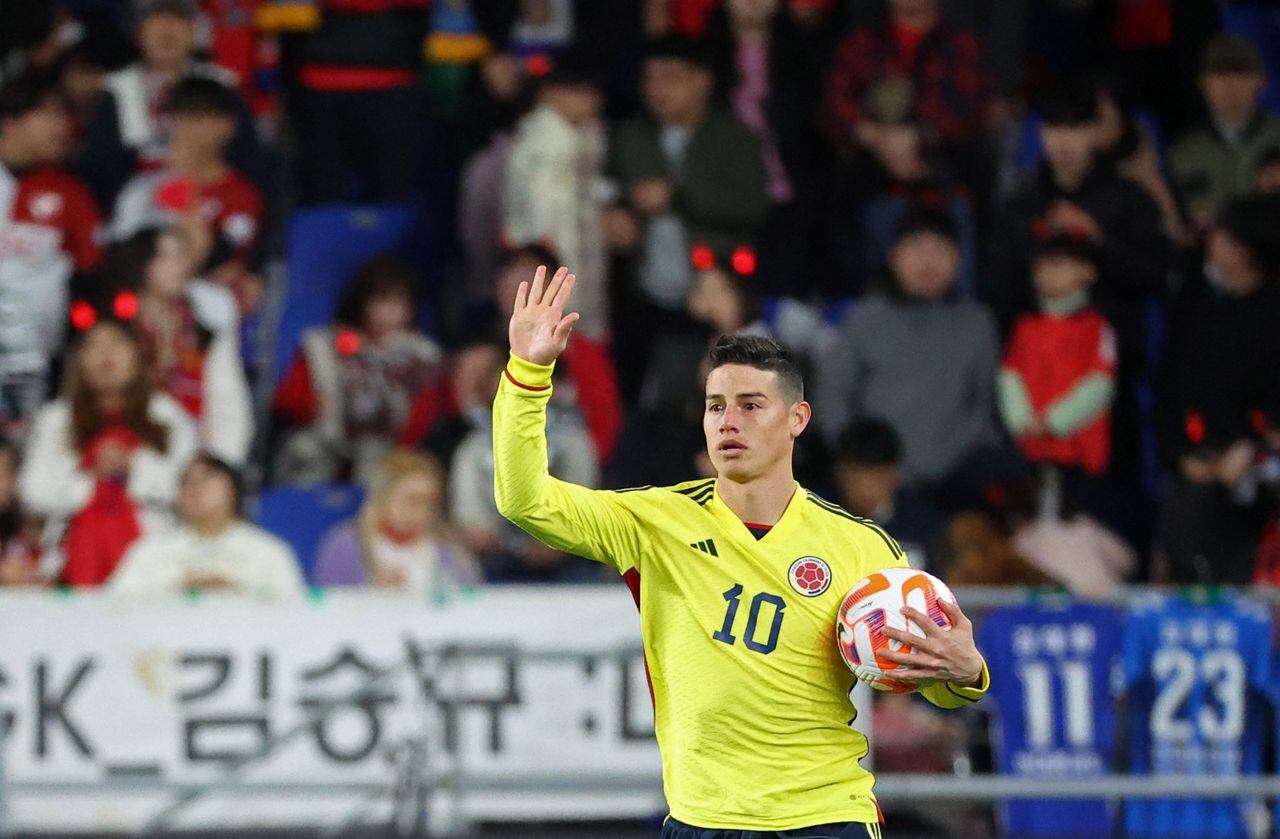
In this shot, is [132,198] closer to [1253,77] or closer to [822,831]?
[1253,77]

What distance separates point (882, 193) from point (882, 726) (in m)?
4.00

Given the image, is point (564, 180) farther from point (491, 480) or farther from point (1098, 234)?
point (1098, 234)

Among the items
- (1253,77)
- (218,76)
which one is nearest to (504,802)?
(218,76)

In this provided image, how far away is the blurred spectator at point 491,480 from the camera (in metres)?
12.0

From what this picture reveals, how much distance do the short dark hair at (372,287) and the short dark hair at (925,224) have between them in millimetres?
2838

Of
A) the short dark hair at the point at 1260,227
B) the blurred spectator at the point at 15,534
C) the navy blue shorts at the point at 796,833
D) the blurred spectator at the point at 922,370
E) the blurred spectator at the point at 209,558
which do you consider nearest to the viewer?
the navy blue shorts at the point at 796,833

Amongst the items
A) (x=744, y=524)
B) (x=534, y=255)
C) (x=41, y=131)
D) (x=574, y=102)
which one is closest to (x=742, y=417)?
(x=744, y=524)

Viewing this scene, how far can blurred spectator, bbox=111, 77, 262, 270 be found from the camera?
42.9 ft

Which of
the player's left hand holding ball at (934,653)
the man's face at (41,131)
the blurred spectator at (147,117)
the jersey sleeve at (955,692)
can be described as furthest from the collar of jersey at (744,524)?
the man's face at (41,131)

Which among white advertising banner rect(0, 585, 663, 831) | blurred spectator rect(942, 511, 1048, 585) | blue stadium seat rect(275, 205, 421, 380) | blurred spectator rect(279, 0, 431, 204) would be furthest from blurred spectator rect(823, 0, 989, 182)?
white advertising banner rect(0, 585, 663, 831)

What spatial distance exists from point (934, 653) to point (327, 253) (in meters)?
8.04

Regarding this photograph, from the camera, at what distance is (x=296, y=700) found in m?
10.8

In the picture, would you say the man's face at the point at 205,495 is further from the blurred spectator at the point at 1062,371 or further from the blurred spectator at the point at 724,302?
the blurred spectator at the point at 1062,371

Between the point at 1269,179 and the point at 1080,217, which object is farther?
the point at 1269,179
